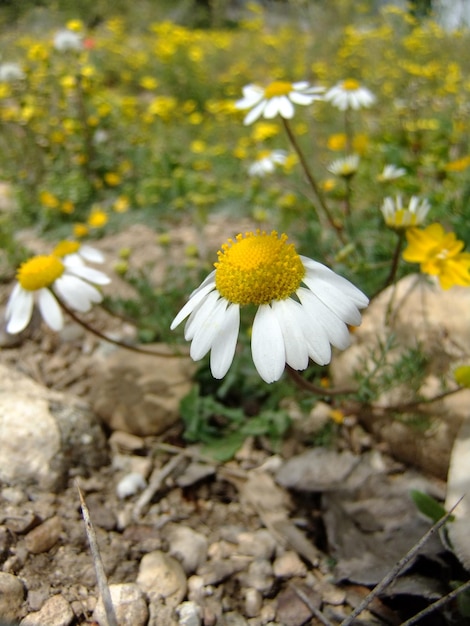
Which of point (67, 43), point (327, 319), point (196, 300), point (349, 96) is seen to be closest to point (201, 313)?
point (196, 300)

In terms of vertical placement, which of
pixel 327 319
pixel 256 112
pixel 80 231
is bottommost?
pixel 80 231

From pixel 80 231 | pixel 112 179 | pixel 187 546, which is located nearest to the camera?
pixel 187 546

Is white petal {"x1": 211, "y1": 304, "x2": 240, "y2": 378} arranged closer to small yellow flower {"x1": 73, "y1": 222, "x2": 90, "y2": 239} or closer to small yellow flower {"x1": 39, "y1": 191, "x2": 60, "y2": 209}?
small yellow flower {"x1": 73, "y1": 222, "x2": 90, "y2": 239}

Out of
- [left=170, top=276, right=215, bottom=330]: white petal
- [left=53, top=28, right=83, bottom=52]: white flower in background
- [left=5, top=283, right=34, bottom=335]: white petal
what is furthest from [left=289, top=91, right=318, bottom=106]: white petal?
[left=53, top=28, right=83, bottom=52]: white flower in background

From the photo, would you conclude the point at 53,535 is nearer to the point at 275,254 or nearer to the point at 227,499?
the point at 227,499

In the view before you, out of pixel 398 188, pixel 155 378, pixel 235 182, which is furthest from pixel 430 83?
pixel 155 378

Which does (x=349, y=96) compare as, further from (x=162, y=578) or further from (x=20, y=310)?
(x=162, y=578)
